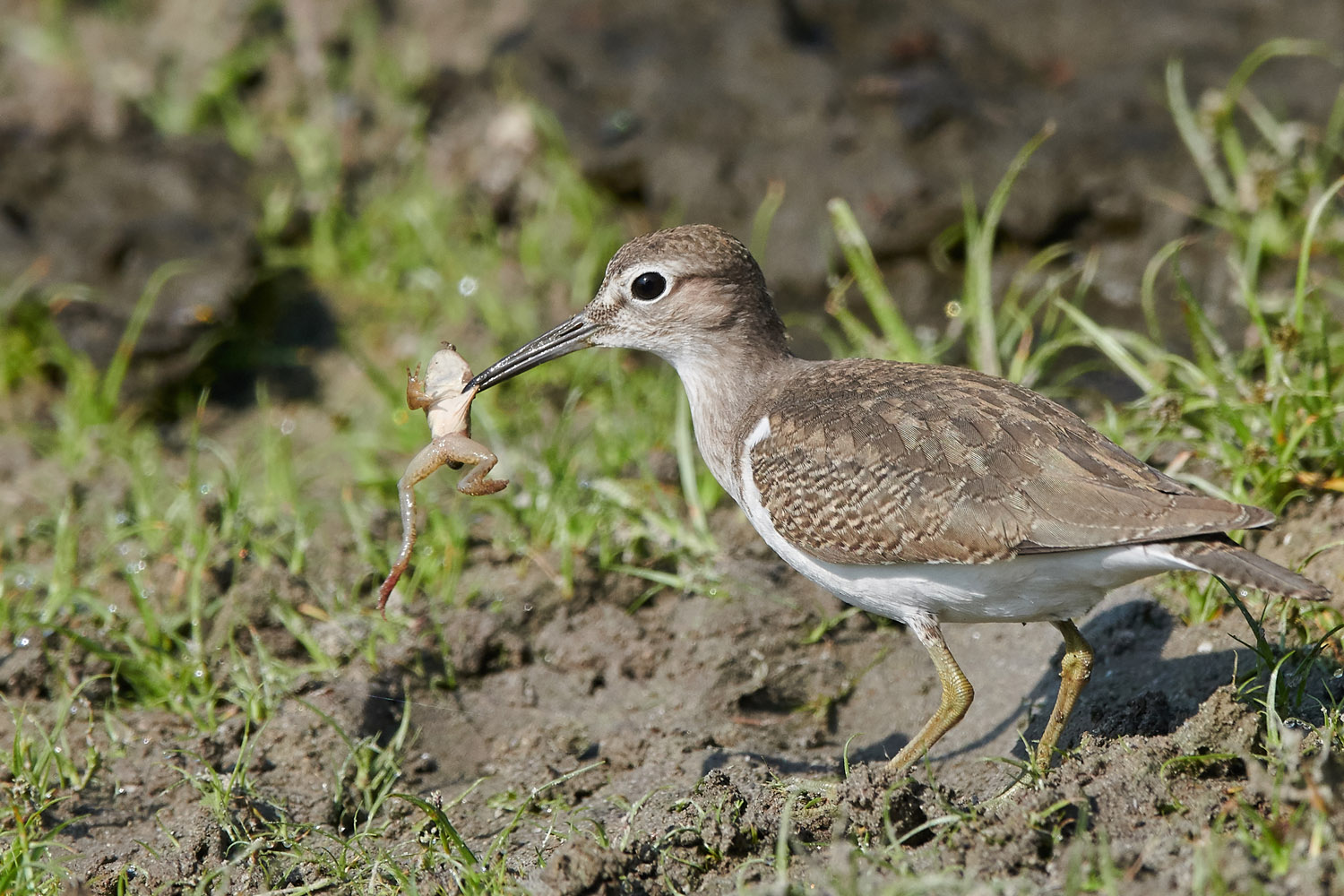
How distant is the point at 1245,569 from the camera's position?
13.8ft

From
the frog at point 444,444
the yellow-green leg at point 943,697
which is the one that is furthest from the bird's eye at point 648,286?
the yellow-green leg at point 943,697

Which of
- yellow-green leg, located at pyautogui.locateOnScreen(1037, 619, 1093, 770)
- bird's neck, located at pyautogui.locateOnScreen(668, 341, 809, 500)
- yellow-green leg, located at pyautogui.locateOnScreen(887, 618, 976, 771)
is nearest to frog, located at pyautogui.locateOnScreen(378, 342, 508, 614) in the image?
bird's neck, located at pyautogui.locateOnScreen(668, 341, 809, 500)

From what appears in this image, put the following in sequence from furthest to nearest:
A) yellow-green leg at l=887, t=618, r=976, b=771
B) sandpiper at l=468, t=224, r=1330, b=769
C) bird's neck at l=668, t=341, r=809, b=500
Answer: bird's neck at l=668, t=341, r=809, b=500 → yellow-green leg at l=887, t=618, r=976, b=771 → sandpiper at l=468, t=224, r=1330, b=769

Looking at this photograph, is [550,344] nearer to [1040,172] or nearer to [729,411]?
[729,411]

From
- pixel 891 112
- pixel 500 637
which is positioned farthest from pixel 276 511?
pixel 891 112

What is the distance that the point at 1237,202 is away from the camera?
7.82 meters

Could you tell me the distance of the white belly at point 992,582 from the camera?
15.0 feet

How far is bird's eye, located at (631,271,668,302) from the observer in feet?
18.7

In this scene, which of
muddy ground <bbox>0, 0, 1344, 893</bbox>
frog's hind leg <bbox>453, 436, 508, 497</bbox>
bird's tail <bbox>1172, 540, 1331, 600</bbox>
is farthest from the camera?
frog's hind leg <bbox>453, 436, 508, 497</bbox>

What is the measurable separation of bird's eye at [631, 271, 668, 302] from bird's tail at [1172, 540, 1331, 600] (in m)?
2.44

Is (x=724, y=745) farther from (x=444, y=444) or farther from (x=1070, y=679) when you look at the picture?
(x=444, y=444)

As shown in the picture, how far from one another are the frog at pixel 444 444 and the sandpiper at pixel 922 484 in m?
0.12

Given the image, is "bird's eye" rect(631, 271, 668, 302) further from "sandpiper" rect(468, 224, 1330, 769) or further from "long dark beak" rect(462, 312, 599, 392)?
"long dark beak" rect(462, 312, 599, 392)

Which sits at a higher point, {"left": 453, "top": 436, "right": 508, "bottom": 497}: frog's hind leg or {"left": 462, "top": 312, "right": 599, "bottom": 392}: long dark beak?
{"left": 462, "top": 312, "right": 599, "bottom": 392}: long dark beak
